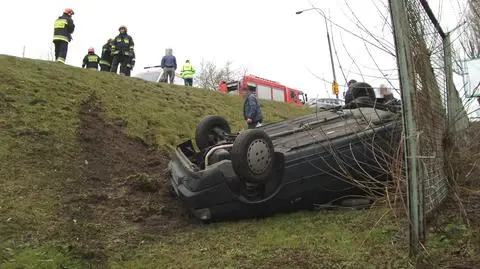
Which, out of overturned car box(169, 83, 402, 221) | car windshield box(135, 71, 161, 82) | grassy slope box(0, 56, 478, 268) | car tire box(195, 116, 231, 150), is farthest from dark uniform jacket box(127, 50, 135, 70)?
overturned car box(169, 83, 402, 221)

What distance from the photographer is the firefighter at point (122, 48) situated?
51.3ft

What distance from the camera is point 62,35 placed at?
14.0 metres

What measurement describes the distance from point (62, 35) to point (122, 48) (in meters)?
2.03

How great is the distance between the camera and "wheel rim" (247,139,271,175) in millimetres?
5570

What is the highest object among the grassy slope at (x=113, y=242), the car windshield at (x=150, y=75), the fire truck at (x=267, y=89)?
the fire truck at (x=267, y=89)

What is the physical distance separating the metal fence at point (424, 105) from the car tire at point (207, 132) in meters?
3.71

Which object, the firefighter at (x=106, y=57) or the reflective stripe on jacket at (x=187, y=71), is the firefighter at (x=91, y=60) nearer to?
the firefighter at (x=106, y=57)

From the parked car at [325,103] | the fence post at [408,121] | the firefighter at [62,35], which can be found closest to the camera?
the fence post at [408,121]

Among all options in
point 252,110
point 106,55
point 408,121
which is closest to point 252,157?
point 408,121

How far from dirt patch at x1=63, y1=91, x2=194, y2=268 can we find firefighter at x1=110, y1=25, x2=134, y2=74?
607 cm

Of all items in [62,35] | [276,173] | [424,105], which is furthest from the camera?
[62,35]

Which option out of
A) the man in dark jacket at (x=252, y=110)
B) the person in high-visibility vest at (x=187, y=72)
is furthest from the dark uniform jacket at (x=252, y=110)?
the person in high-visibility vest at (x=187, y=72)

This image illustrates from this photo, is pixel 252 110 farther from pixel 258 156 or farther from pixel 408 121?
pixel 408 121

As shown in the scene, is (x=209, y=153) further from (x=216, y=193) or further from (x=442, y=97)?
(x=442, y=97)
